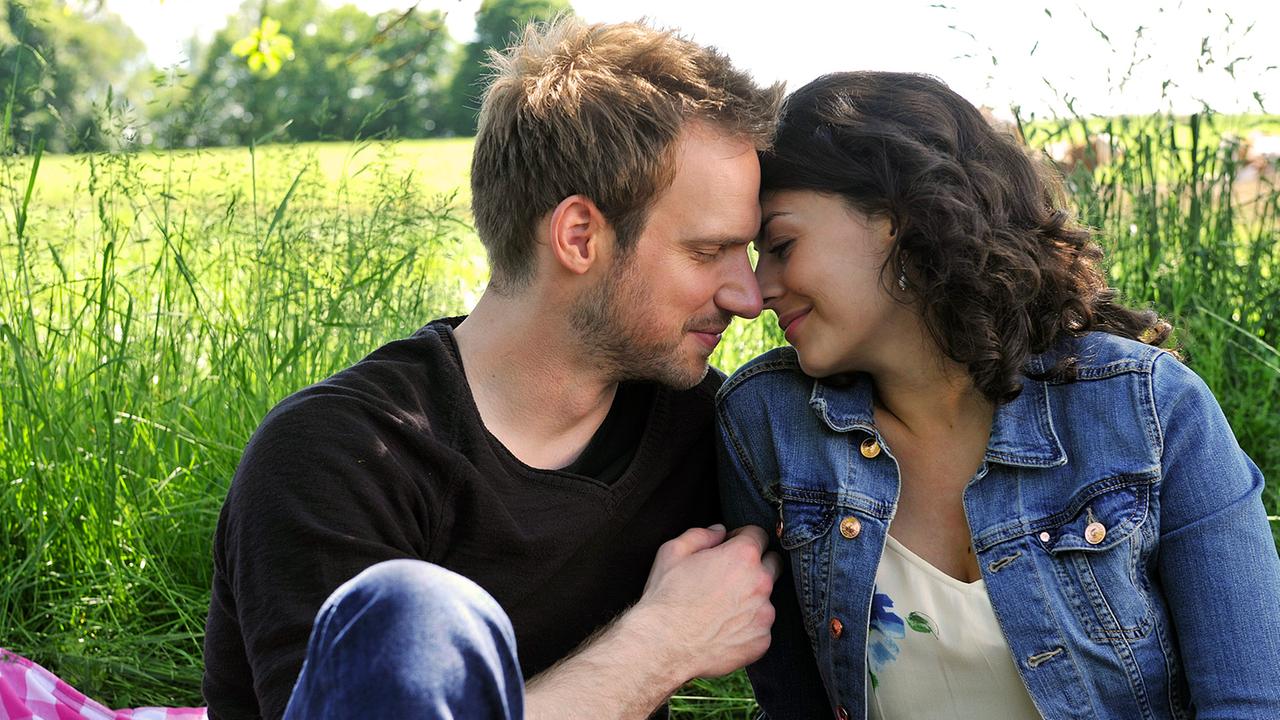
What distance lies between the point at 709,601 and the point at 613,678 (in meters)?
0.27

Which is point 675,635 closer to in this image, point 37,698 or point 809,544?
point 809,544

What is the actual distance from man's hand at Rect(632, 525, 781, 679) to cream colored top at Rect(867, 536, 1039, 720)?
8.2 inches

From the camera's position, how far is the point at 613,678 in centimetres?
205

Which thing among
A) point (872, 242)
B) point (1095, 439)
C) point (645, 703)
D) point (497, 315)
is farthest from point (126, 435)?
point (1095, 439)

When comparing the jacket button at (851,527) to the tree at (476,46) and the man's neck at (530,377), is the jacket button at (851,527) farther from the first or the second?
the tree at (476,46)

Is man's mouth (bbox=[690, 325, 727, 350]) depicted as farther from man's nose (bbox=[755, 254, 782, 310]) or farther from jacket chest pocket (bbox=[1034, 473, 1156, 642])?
jacket chest pocket (bbox=[1034, 473, 1156, 642])

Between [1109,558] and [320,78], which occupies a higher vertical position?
[1109,558]

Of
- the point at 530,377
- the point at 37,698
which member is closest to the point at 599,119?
the point at 530,377

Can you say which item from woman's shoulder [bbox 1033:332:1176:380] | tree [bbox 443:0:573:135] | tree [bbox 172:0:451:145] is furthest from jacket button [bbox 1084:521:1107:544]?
tree [bbox 443:0:573:135]

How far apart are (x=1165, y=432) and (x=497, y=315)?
1.14 m

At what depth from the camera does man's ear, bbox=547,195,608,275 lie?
2.36 metres

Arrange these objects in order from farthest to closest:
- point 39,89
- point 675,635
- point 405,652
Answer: point 39,89 < point 675,635 < point 405,652

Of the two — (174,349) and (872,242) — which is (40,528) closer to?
(174,349)

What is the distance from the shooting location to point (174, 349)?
3.47m
